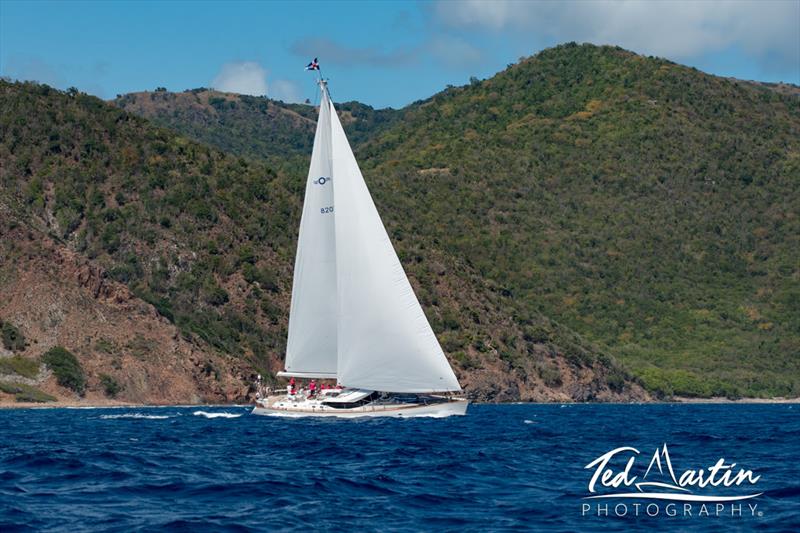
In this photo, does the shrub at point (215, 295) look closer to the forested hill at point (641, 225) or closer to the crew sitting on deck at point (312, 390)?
the forested hill at point (641, 225)

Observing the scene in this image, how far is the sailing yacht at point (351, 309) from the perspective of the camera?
192ft

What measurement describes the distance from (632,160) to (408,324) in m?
130

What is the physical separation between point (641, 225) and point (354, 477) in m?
137

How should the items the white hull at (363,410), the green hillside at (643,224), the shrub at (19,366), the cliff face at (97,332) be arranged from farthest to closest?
the green hillside at (643,224)
the cliff face at (97,332)
the shrub at (19,366)
the white hull at (363,410)

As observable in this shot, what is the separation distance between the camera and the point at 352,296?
59094 mm

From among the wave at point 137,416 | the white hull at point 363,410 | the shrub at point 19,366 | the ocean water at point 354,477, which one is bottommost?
the ocean water at point 354,477

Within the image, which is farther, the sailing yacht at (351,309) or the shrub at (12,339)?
the shrub at (12,339)

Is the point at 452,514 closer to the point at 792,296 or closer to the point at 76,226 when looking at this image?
the point at 76,226

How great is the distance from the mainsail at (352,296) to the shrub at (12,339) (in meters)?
33.0

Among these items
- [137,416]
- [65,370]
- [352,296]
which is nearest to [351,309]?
[352,296]

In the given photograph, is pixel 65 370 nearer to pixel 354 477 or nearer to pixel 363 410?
pixel 363 410

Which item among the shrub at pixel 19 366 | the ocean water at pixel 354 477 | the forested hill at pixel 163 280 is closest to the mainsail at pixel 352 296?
the ocean water at pixel 354 477

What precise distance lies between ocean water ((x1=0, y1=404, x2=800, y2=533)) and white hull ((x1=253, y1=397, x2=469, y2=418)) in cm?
394

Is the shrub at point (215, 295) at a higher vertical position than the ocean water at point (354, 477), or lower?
higher
